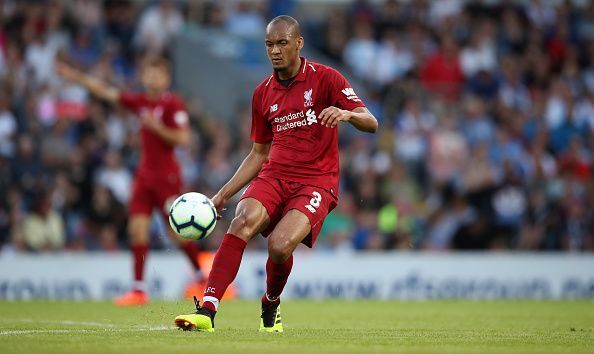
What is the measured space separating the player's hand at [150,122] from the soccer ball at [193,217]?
4852mm

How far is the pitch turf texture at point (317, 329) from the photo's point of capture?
7.44 meters

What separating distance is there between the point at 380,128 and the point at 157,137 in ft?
23.7

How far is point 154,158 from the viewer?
45.3 ft

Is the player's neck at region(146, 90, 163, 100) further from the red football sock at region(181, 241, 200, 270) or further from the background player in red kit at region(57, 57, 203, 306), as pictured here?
the red football sock at region(181, 241, 200, 270)

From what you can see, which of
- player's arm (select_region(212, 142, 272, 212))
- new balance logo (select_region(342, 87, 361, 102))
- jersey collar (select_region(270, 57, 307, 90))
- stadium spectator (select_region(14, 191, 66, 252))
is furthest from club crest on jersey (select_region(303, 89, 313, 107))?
stadium spectator (select_region(14, 191, 66, 252))

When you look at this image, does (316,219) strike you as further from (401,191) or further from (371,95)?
(371,95)

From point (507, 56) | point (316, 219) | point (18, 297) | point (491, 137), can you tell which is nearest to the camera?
point (316, 219)

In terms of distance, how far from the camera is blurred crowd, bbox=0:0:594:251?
1714cm

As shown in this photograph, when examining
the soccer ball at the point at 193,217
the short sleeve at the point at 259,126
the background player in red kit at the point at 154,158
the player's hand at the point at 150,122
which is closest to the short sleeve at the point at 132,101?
the background player in red kit at the point at 154,158

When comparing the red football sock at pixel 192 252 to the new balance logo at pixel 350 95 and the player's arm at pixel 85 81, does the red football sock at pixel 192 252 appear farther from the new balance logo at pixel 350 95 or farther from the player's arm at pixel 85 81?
the new balance logo at pixel 350 95

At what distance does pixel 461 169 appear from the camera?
771 inches

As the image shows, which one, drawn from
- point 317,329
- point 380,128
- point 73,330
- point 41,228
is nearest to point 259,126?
point 317,329

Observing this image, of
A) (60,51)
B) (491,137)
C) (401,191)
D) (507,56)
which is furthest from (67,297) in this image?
(507,56)

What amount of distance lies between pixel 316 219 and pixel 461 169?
A: 1143 cm
